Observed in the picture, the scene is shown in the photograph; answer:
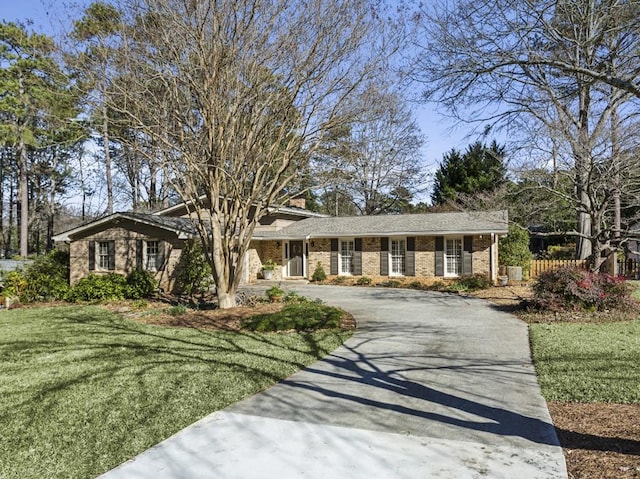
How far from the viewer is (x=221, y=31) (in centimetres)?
1212

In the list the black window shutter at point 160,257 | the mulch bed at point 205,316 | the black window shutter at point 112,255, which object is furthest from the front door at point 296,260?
the mulch bed at point 205,316

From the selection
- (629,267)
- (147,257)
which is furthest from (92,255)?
(629,267)

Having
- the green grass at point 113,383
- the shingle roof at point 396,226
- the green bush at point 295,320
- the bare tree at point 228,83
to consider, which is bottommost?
the green grass at point 113,383

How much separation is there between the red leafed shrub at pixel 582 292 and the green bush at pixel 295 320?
17.7 ft

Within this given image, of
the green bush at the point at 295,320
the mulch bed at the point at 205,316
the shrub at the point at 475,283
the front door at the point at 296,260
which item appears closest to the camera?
the green bush at the point at 295,320

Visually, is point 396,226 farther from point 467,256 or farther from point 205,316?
point 205,316

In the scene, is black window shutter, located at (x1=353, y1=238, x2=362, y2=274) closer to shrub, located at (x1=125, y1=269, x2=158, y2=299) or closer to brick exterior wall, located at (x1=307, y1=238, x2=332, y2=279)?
brick exterior wall, located at (x1=307, y1=238, x2=332, y2=279)

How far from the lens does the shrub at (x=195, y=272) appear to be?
17266mm

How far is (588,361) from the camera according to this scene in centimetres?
732

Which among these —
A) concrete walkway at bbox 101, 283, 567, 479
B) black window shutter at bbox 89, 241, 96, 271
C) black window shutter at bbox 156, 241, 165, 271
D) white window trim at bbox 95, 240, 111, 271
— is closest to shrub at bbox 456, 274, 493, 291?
concrete walkway at bbox 101, 283, 567, 479

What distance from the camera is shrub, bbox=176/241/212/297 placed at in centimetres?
1727

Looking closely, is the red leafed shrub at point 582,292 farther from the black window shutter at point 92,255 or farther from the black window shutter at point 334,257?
the black window shutter at point 92,255

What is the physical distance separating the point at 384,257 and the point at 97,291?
1210 cm

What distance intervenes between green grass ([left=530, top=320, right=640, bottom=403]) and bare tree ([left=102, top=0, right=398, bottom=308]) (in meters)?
8.19
